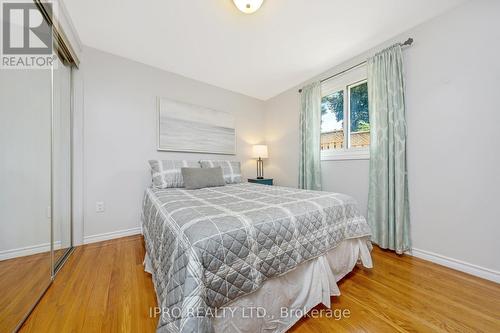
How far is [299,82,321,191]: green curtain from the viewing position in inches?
110

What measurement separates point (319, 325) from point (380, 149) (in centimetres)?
183

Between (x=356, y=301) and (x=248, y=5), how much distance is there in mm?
2406

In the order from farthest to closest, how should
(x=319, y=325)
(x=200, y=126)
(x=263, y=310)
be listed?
(x=200, y=126) → (x=319, y=325) → (x=263, y=310)

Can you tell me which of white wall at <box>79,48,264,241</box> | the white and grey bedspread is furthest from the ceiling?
the white and grey bedspread

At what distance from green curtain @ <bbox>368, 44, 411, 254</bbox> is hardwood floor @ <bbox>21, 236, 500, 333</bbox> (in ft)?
1.09

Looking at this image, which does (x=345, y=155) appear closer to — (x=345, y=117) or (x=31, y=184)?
(x=345, y=117)

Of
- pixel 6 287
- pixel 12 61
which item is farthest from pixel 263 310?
pixel 12 61

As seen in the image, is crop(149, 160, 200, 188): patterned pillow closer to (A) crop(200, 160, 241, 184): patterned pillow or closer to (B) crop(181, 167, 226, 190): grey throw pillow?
(B) crop(181, 167, 226, 190): grey throw pillow

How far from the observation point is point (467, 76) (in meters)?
1.60

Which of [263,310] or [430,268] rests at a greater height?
[263,310]

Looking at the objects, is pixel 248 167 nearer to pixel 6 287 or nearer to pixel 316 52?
pixel 316 52

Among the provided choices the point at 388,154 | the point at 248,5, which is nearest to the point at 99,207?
the point at 248,5

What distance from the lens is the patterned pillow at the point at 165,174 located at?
2.20 meters

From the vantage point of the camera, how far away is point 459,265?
1624 millimetres
